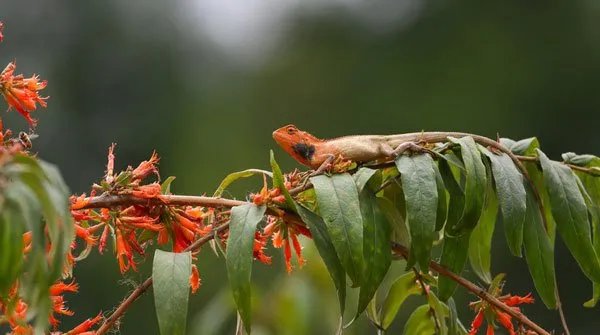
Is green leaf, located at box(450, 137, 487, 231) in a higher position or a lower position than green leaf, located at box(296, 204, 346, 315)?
higher

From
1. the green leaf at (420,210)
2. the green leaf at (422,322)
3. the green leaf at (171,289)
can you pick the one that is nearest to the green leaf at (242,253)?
the green leaf at (171,289)

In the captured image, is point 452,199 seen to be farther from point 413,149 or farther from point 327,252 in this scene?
point 327,252

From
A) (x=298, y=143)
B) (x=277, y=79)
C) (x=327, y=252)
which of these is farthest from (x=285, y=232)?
(x=277, y=79)

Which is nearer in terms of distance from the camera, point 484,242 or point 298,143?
point 484,242

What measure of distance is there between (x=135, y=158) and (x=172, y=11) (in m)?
9.28

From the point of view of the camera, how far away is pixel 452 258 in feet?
9.86

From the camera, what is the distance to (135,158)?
1032 inches

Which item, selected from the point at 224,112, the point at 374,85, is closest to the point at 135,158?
the point at 224,112

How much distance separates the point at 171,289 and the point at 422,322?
111cm

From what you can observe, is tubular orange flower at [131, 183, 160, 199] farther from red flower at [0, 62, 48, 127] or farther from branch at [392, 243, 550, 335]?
branch at [392, 243, 550, 335]

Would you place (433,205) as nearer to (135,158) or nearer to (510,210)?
(510,210)

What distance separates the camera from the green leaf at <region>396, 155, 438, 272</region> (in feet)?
8.95

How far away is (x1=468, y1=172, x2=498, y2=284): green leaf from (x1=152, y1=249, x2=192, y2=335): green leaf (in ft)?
3.98

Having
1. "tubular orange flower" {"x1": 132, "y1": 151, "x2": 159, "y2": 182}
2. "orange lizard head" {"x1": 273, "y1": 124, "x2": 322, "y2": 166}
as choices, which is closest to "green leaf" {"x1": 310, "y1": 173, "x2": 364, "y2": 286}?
"tubular orange flower" {"x1": 132, "y1": 151, "x2": 159, "y2": 182}
